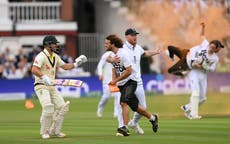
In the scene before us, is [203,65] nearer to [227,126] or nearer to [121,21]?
[227,126]

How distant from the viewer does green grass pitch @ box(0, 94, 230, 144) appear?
63.3 ft

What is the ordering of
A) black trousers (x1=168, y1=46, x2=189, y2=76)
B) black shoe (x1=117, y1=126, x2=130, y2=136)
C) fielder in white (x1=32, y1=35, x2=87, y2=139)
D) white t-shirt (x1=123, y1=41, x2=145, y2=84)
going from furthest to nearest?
black trousers (x1=168, y1=46, x2=189, y2=76)
white t-shirt (x1=123, y1=41, x2=145, y2=84)
black shoe (x1=117, y1=126, x2=130, y2=136)
fielder in white (x1=32, y1=35, x2=87, y2=139)

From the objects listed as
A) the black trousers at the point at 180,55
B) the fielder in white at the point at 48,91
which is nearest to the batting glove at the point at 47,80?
the fielder in white at the point at 48,91

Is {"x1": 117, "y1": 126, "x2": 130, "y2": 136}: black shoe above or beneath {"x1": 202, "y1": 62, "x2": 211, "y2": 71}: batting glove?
beneath

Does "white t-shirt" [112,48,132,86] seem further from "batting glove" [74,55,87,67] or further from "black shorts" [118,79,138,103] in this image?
"batting glove" [74,55,87,67]

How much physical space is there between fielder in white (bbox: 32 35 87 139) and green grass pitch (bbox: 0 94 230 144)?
0.37 metres

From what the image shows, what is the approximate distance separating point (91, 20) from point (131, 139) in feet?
110

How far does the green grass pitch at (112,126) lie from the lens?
19.3 m

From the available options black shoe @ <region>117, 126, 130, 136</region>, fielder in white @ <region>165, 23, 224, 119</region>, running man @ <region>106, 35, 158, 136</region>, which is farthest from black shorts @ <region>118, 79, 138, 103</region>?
fielder in white @ <region>165, 23, 224, 119</region>

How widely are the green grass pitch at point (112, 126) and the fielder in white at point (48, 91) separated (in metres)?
0.37

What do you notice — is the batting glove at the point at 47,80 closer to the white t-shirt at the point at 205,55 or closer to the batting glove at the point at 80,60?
the batting glove at the point at 80,60

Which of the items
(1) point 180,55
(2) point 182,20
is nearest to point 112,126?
(1) point 180,55

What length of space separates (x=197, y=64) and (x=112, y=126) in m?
4.22

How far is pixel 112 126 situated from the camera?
2384 centimetres
